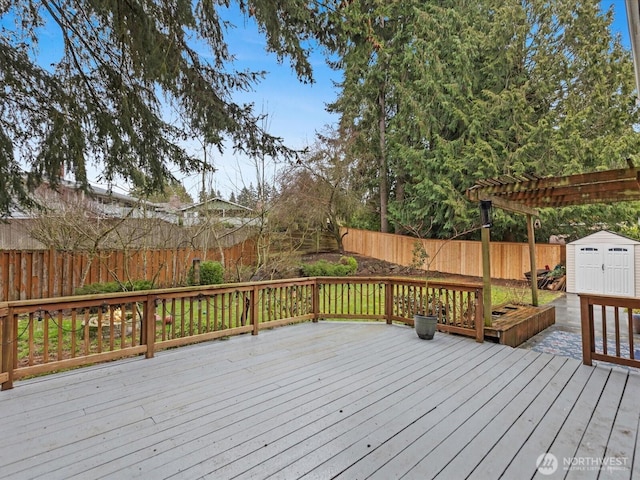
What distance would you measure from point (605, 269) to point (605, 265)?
0.36 feet

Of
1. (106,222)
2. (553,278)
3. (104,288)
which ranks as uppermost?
(106,222)

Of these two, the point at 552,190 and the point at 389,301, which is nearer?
the point at 552,190

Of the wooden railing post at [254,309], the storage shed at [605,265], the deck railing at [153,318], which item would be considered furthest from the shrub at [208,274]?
the storage shed at [605,265]

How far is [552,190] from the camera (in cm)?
470

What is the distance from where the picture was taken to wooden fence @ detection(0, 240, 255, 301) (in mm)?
6238

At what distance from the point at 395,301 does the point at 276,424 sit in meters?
3.54

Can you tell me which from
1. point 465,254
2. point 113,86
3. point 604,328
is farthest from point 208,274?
point 465,254

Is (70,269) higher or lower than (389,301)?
higher

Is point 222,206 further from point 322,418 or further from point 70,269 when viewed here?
point 322,418

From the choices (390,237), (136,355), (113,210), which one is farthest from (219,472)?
(390,237)

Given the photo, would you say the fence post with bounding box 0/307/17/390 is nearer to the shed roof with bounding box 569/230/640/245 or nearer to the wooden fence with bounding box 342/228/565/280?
the wooden fence with bounding box 342/228/565/280

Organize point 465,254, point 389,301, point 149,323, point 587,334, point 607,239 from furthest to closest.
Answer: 1. point 465,254
2. point 607,239
3. point 389,301
4. point 149,323
5. point 587,334

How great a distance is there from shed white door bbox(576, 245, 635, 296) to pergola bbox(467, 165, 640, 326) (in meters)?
4.35

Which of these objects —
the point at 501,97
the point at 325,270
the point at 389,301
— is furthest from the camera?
the point at 501,97
